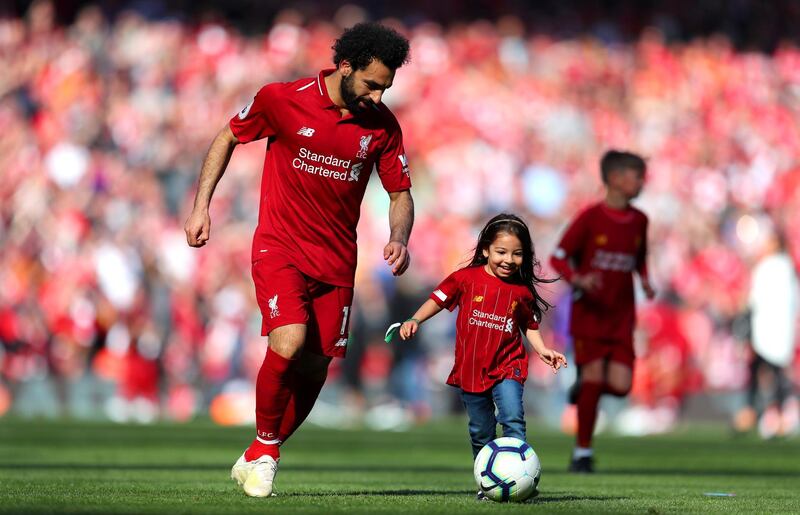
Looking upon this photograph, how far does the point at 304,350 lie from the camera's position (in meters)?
7.42

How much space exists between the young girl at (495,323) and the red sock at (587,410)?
3.39m

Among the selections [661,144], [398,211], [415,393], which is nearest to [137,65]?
[415,393]

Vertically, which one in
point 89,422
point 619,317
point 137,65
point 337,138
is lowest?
point 89,422

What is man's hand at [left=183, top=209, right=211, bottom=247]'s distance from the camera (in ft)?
23.1

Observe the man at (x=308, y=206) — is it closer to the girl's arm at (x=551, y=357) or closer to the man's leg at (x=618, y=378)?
the girl's arm at (x=551, y=357)

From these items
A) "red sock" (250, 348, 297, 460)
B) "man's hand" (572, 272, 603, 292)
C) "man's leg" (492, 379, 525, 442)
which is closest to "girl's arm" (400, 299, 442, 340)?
"man's leg" (492, 379, 525, 442)

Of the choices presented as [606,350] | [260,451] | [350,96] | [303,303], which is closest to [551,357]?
[303,303]

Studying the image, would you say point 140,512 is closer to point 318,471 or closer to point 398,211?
point 398,211

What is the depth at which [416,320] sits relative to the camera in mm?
7133

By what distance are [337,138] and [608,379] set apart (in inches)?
176

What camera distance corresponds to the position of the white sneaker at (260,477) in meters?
7.08

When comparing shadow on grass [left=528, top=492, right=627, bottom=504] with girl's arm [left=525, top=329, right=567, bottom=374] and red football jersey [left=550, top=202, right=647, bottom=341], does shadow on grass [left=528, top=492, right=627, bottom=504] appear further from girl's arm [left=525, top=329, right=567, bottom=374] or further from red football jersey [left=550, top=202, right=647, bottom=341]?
red football jersey [left=550, top=202, right=647, bottom=341]

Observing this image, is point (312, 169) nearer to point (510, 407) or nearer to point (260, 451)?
point (260, 451)

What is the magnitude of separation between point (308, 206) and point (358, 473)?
3484 mm
